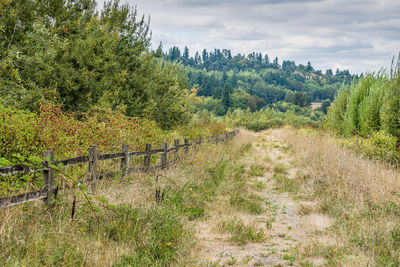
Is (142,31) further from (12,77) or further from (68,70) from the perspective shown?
(12,77)

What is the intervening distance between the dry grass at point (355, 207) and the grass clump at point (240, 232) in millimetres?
1039

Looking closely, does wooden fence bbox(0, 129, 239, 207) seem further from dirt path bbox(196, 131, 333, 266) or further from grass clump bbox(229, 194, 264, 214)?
grass clump bbox(229, 194, 264, 214)

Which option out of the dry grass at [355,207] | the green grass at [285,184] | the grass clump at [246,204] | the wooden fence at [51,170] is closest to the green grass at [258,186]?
the green grass at [285,184]

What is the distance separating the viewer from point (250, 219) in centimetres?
846

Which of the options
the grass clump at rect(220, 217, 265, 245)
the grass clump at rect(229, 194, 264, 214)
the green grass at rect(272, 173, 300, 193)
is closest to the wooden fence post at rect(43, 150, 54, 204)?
the grass clump at rect(220, 217, 265, 245)

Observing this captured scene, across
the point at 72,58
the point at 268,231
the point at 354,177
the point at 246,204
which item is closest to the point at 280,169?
the point at 354,177

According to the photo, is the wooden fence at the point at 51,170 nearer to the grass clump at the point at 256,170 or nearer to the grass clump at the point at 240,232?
the grass clump at the point at 240,232

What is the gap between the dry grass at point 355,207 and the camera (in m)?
5.74

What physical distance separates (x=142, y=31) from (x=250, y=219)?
688 inches

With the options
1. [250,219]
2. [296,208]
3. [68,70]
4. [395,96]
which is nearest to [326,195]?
[296,208]

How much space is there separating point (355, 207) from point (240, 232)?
2.88 metres

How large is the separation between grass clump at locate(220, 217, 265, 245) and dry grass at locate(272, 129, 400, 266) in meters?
1.04

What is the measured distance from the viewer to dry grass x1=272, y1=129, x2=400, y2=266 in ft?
18.8

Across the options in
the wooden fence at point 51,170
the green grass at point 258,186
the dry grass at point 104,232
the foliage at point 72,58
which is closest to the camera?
the dry grass at point 104,232
